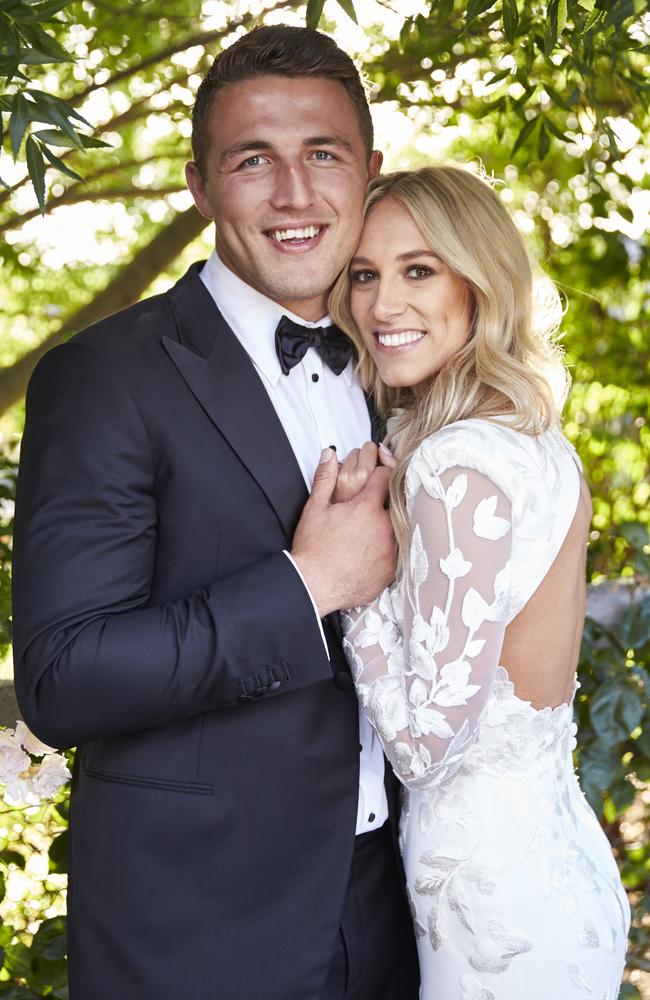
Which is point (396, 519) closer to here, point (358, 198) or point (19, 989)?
point (358, 198)

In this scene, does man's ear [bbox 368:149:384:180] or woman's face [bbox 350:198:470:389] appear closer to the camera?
woman's face [bbox 350:198:470:389]

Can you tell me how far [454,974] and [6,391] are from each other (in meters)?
2.88

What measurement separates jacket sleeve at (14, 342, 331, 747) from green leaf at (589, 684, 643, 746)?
1.42 meters

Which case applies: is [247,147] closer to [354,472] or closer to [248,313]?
[248,313]

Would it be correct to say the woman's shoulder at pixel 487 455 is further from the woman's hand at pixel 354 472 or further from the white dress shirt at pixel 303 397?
the white dress shirt at pixel 303 397

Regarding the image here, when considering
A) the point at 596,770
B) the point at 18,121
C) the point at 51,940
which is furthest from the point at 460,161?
the point at 51,940

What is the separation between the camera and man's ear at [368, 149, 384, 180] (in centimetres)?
235

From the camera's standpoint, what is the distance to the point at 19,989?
2584 millimetres

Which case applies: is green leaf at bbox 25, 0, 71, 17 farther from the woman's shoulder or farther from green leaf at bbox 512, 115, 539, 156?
green leaf at bbox 512, 115, 539, 156

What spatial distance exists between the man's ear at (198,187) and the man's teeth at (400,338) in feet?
1.60

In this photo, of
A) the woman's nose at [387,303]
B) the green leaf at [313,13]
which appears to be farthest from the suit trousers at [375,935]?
the green leaf at [313,13]

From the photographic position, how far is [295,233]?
2186 mm

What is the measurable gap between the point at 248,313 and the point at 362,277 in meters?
0.26

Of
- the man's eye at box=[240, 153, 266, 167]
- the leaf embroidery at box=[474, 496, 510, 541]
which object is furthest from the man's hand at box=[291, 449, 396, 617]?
the man's eye at box=[240, 153, 266, 167]
